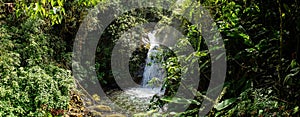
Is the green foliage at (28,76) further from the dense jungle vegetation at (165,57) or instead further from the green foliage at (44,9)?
the green foliage at (44,9)

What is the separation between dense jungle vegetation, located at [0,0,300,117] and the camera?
136 centimetres

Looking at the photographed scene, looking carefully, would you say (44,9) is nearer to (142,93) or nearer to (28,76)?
(28,76)

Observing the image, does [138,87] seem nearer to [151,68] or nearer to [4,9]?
[151,68]

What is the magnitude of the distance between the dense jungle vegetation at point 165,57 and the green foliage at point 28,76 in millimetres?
15

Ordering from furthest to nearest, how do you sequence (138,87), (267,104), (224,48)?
(138,87) < (224,48) < (267,104)

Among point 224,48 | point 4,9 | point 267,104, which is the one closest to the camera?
point 267,104

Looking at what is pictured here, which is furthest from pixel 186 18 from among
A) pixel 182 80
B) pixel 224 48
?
pixel 224 48

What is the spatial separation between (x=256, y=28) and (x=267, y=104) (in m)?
0.63

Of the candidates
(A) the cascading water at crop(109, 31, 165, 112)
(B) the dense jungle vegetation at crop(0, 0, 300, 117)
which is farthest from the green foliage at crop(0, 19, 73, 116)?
(A) the cascading water at crop(109, 31, 165, 112)

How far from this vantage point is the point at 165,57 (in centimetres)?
400

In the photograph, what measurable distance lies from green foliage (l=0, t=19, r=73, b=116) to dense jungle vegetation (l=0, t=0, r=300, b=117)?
15mm

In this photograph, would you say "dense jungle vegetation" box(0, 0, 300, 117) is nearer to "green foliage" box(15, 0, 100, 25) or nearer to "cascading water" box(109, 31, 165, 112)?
"green foliage" box(15, 0, 100, 25)

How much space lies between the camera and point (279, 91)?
4.24 feet

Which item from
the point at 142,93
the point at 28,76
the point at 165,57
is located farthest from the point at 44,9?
the point at 142,93
